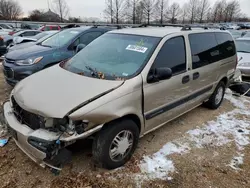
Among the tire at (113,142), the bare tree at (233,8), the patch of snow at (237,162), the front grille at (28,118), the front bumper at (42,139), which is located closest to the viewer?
the front bumper at (42,139)

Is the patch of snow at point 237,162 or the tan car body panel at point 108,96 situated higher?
the tan car body panel at point 108,96

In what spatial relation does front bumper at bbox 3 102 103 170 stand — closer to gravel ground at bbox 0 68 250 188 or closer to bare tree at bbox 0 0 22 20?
gravel ground at bbox 0 68 250 188

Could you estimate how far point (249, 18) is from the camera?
243 ft

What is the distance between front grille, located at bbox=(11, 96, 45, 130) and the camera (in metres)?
2.40

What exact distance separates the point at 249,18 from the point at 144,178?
86653mm

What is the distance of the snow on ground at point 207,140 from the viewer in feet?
9.50

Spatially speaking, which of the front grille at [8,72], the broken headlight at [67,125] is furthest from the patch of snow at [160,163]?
the front grille at [8,72]

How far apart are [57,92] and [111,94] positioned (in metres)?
0.62

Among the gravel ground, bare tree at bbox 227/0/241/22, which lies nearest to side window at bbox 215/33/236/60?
the gravel ground

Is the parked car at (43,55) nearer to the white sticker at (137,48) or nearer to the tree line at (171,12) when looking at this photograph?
the white sticker at (137,48)

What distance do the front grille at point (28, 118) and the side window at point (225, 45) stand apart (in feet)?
12.2

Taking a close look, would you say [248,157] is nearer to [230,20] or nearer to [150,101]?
[150,101]

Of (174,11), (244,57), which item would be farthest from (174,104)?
(174,11)

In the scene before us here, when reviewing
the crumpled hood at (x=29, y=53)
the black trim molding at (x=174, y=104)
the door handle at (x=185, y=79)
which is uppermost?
the crumpled hood at (x=29, y=53)
